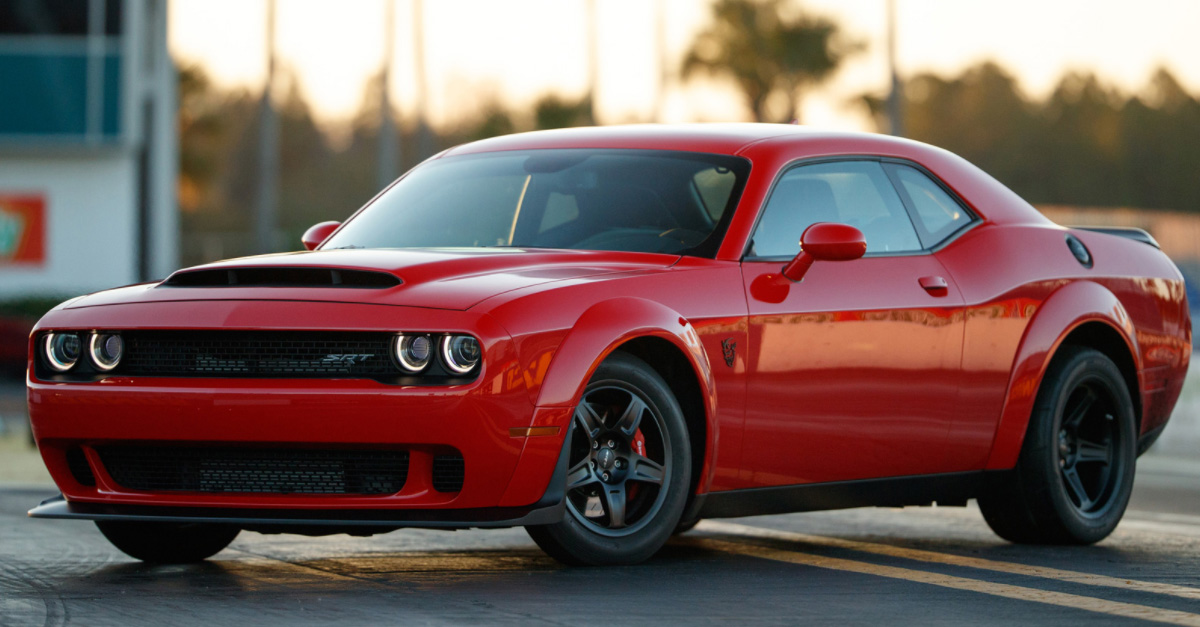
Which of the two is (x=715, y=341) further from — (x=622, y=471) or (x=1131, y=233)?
(x=1131, y=233)

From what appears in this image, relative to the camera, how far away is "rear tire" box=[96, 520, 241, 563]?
21.5 feet

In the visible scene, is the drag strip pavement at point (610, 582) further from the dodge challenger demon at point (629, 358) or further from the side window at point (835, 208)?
the side window at point (835, 208)

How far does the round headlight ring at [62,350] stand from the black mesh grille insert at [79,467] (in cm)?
27

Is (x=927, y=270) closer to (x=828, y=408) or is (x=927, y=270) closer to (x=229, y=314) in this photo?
(x=828, y=408)

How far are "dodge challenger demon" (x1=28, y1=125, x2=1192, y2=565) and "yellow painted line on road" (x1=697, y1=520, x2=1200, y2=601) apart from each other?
26 centimetres

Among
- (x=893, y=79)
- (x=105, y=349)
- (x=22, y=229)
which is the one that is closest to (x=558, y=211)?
(x=105, y=349)

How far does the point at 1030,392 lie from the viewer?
7.50m

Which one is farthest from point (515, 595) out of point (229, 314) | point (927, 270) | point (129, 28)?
point (129, 28)

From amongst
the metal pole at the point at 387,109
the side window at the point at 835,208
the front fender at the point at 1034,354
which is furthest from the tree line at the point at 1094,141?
the side window at the point at 835,208

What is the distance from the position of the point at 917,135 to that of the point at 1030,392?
331ft

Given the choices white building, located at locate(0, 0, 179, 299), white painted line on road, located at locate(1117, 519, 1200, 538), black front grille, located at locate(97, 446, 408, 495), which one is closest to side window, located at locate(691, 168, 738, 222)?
black front grille, located at locate(97, 446, 408, 495)

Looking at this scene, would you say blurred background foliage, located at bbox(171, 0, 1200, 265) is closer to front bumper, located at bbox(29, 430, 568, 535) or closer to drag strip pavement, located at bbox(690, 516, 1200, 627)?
drag strip pavement, located at bbox(690, 516, 1200, 627)

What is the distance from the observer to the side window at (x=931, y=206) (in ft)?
24.6

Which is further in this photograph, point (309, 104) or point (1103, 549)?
point (309, 104)
